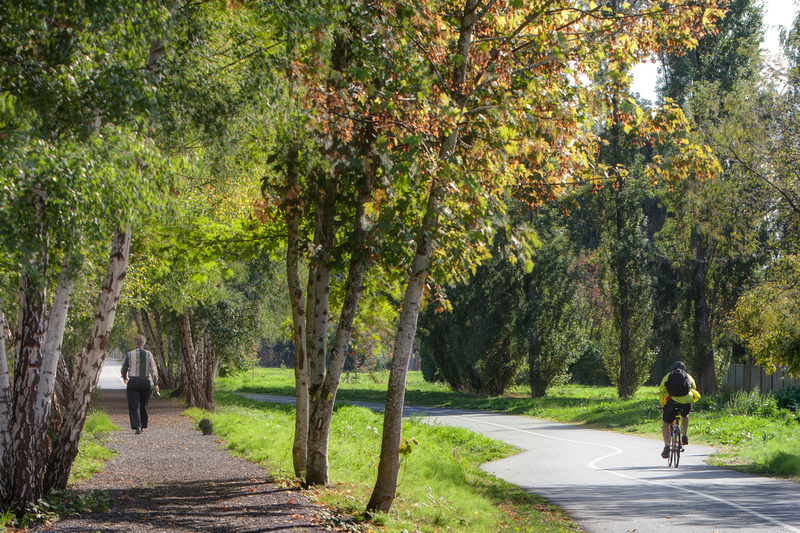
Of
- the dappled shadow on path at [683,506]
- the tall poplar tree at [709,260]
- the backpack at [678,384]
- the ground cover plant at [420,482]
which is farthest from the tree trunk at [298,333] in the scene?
the tall poplar tree at [709,260]

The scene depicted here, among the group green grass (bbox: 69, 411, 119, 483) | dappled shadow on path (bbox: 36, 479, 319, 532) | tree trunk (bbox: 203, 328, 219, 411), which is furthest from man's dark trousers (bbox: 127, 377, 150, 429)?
tree trunk (bbox: 203, 328, 219, 411)

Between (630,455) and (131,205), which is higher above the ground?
(131,205)

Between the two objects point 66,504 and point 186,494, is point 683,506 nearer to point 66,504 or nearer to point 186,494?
point 186,494

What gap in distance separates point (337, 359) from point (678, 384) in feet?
25.2

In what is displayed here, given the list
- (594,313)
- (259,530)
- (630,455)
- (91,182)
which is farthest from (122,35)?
(594,313)

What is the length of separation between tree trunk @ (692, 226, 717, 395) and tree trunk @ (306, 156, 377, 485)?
26.2 metres

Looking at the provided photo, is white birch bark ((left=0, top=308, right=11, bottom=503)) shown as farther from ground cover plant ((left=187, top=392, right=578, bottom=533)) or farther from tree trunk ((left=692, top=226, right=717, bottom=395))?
tree trunk ((left=692, top=226, right=717, bottom=395))

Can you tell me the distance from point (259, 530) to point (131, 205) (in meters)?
3.46

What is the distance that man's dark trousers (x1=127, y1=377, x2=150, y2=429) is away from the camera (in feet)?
49.7

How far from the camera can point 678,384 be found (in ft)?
47.7

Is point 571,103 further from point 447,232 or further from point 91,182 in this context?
point 91,182

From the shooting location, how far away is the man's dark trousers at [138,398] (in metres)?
15.1

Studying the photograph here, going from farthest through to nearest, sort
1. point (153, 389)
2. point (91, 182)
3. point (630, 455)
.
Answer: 1. point (630, 455)
2. point (153, 389)
3. point (91, 182)

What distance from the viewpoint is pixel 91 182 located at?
625 cm
